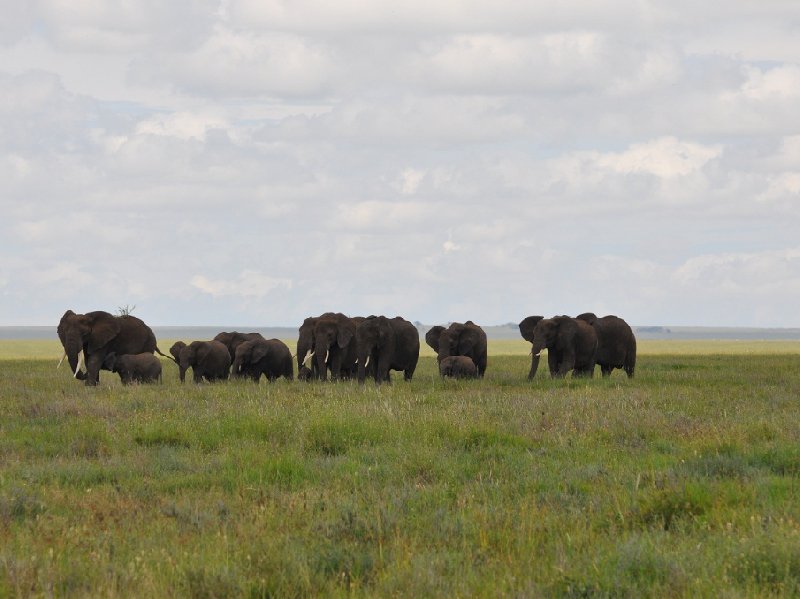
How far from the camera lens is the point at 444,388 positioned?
24.0m

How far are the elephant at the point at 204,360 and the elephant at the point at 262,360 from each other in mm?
349

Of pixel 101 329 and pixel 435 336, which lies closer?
pixel 101 329

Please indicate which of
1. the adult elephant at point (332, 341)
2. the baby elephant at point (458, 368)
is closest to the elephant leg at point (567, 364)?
the baby elephant at point (458, 368)

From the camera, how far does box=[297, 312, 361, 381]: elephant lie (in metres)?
28.0

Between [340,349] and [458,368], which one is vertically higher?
[340,349]

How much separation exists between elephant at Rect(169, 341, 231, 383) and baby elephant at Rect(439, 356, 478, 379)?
6.00 m

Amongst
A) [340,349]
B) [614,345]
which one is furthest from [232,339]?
[614,345]

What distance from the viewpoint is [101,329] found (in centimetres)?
2667

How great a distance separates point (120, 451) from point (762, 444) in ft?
25.9

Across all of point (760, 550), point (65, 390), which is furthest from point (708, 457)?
point (65, 390)

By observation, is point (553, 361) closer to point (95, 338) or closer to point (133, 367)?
point (133, 367)

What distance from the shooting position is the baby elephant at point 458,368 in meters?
28.6

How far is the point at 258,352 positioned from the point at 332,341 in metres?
2.43

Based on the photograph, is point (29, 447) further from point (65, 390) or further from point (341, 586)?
point (65, 390)
